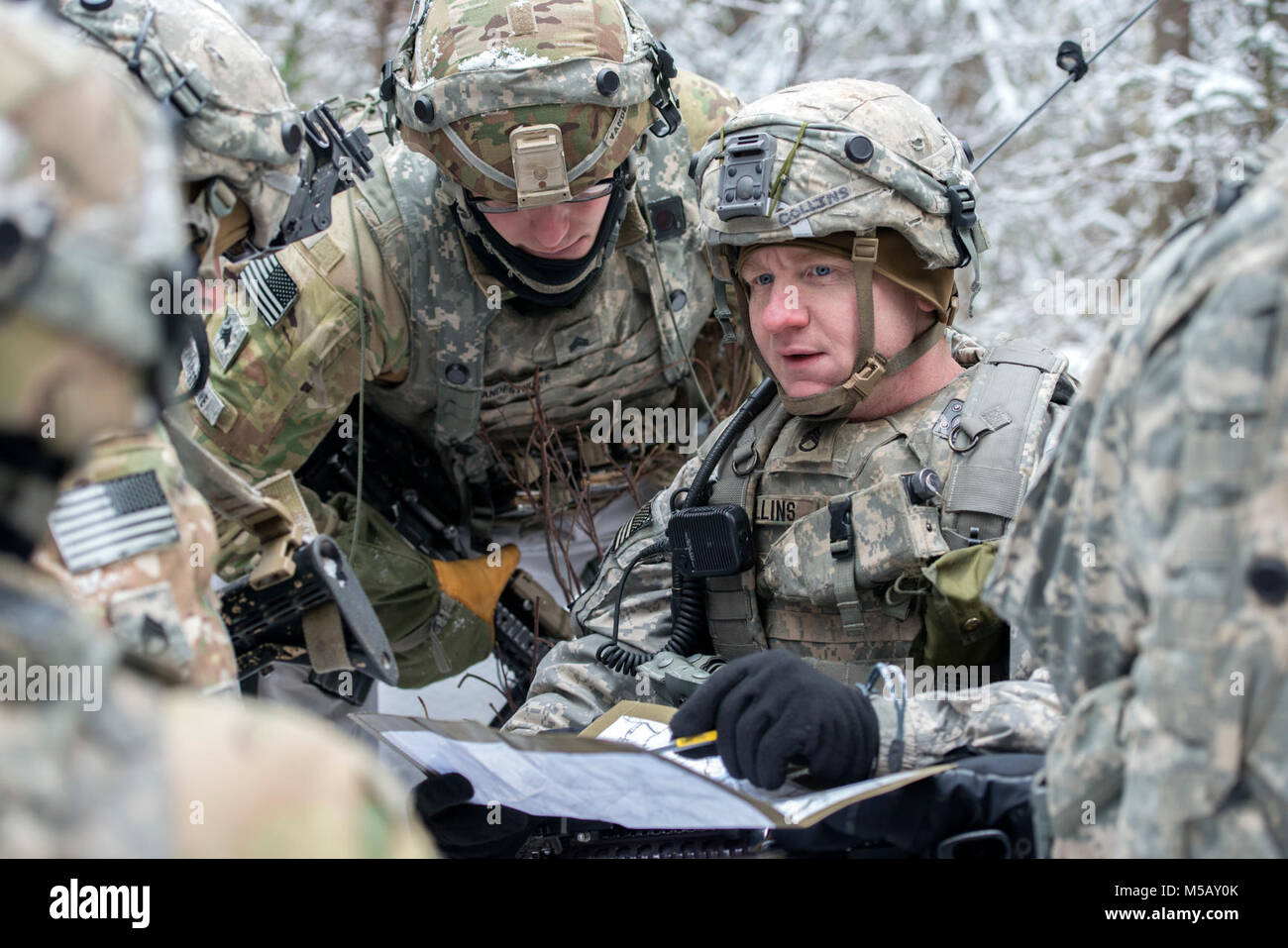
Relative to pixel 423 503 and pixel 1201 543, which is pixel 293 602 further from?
pixel 423 503

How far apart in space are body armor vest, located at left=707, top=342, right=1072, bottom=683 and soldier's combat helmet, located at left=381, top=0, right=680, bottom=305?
1.08 m

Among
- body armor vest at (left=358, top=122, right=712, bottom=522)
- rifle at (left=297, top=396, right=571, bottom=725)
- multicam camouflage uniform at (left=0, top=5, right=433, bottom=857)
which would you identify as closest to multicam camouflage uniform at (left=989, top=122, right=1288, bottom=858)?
multicam camouflage uniform at (left=0, top=5, right=433, bottom=857)

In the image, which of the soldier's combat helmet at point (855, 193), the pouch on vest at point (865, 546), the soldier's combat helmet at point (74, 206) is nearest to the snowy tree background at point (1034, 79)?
the soldier's combat helmet at point (855, 193)

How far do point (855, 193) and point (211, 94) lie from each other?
53.1 inches

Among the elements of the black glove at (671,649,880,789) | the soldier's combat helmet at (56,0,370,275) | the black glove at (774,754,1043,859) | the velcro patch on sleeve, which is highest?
the soldier's combat helmet at (56,0,370,275)

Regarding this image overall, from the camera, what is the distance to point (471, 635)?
468 centimetres

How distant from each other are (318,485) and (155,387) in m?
3.55

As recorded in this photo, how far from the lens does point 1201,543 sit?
133 centimetres

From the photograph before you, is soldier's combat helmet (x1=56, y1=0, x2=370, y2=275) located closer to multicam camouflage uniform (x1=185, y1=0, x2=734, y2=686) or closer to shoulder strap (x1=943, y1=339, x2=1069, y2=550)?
multicam camouflage uniform (x1=185, y1=0, x2=734, y2=686)

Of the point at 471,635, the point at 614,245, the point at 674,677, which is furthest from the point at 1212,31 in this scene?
the point at 674,677

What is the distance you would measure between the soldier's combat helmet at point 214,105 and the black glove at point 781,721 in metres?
1.30

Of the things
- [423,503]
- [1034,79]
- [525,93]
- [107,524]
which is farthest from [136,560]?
[1034,79]

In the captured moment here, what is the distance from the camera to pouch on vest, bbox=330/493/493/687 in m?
4.47
